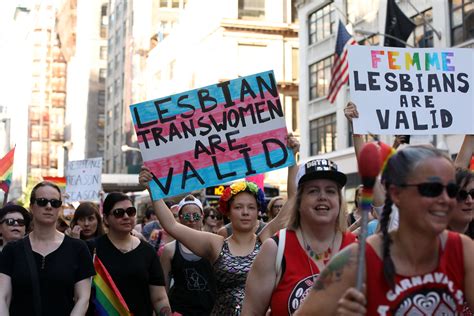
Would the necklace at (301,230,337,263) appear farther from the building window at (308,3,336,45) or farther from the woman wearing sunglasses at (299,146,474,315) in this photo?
the building window at (308,3,336,45)

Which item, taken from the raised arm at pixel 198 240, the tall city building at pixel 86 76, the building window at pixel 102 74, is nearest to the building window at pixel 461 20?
the raised arm at pixel 198 240

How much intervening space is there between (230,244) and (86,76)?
315 feet

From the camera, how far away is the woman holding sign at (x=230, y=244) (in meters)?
5.29

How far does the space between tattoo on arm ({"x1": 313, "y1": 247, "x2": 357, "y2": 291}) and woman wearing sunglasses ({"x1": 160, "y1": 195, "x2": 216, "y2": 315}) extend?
3918mm

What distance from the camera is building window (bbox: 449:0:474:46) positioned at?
2527 cm

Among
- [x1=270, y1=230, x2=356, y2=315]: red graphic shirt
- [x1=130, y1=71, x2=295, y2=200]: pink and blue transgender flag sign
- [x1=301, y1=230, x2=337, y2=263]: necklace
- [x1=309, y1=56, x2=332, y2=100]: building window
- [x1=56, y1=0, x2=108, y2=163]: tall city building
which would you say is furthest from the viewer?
[x1=56, y1=0, x2=108, y2=163]: tall city building

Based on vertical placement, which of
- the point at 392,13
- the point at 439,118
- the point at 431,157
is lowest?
the point at 431,157

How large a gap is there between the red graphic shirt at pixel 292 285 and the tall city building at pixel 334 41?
20.7 metres

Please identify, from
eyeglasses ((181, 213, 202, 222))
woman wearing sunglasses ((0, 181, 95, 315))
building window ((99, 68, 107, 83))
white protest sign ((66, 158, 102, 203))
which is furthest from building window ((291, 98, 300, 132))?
building window ((99, 68, 107, 83))

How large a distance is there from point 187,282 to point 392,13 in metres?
18.6

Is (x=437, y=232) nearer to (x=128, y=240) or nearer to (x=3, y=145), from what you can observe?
(x=128, y=240)

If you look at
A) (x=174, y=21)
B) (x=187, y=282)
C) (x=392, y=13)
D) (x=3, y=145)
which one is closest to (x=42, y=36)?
(x=3, y=145)

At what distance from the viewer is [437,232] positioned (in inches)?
101

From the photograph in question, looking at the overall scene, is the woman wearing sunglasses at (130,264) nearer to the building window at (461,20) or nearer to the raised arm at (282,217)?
the raised arm at (282,217)
